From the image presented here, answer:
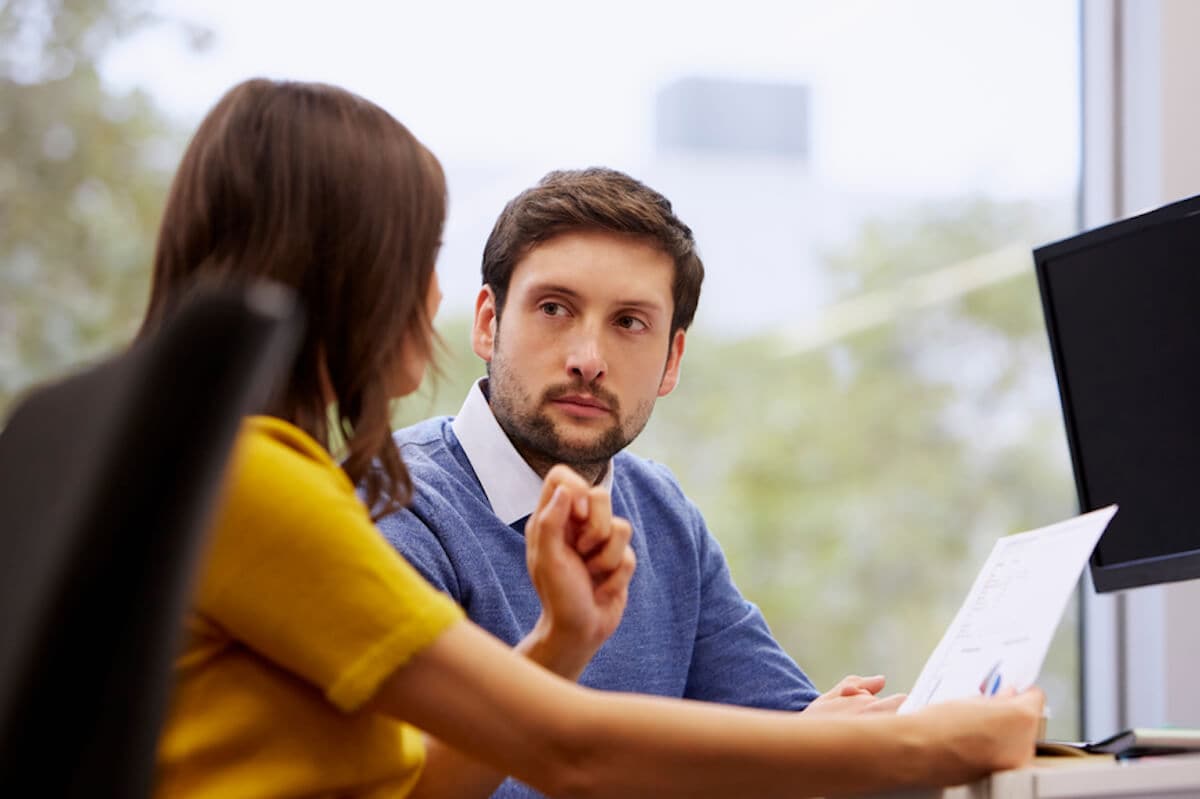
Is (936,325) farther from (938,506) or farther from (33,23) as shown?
(33,23)

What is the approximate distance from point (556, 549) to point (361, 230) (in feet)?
0.99

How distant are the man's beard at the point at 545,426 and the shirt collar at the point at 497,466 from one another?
0.07 feet

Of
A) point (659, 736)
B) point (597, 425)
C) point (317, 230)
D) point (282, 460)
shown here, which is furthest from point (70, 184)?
point (659, 736)

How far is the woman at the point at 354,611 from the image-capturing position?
81 centimetres

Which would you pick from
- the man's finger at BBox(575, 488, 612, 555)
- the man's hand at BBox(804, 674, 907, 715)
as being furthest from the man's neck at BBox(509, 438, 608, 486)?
the man's finger at BBox(575, 488, 612, 555)

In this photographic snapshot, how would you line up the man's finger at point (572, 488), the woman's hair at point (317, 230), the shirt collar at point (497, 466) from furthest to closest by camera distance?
1. the shirt collar at point (497, 466)
2. the man's finger at point (572, 488)
3. the woman's hair at point (317, 230)

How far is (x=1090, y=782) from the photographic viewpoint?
3.15ft

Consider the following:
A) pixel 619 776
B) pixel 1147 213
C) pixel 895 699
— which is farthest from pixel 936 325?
pixel 619 776

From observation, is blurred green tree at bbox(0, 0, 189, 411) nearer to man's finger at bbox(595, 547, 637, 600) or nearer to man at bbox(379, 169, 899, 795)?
man at bbox(379, 169, 899, 795)

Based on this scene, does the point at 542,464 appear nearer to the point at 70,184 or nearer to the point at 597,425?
the point at 597,425

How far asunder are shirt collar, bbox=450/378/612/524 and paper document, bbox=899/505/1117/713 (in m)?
0.53

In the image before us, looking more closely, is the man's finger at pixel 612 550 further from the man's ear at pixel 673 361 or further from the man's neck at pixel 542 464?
the man's ear at pixel 673 361

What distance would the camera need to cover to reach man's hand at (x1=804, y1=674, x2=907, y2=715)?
1351 millimetres

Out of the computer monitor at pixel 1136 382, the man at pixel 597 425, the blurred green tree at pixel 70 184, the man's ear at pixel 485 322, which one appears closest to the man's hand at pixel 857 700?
the man at pixel 597 425
